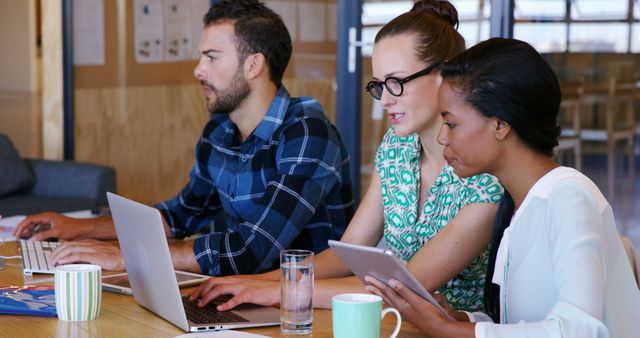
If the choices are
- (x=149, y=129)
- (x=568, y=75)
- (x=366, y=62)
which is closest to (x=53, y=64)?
(x=149, y=129)

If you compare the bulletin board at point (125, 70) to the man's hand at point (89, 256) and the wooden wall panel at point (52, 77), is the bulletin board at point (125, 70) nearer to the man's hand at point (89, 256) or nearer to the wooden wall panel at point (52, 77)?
the wooden wall panel at point (52, 77)

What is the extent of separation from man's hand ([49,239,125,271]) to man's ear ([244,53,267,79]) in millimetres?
663

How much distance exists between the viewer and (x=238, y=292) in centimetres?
188

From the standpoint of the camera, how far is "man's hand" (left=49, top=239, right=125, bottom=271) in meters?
2.21

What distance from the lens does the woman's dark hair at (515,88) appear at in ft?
5.39

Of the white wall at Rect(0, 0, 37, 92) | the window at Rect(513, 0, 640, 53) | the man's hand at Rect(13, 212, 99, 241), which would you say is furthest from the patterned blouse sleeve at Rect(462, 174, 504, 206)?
the white wall at Rect(0, 0, 37, 92)

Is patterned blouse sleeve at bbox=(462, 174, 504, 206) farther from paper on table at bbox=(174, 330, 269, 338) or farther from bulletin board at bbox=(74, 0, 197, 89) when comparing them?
bulletin board at bbox=(74, 0, 197, 89)

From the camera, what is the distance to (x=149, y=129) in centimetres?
596

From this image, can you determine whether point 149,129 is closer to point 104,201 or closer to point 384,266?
point 104,201

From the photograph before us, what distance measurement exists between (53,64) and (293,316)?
4.47 metres

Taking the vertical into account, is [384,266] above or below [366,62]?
below

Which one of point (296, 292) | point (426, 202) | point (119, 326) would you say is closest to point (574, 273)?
point (296, 292)

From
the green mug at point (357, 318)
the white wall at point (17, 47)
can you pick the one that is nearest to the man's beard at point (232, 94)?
the green mug at point (357, 318)

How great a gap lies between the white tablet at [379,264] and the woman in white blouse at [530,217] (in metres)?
0.01
